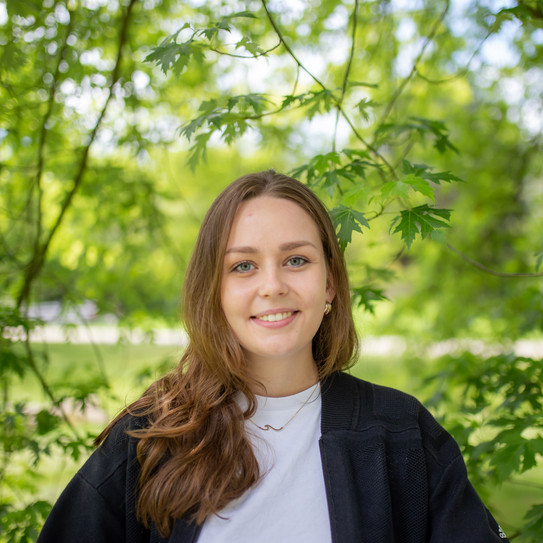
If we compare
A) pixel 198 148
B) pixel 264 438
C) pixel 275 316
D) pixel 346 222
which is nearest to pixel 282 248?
pixel 275 316

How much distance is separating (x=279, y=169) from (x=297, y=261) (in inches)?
40.6

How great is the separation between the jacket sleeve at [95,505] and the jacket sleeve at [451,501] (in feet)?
2.72

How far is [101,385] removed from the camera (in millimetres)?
2551

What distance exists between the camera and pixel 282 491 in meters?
1.47

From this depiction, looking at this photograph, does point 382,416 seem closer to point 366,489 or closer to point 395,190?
point 366,489

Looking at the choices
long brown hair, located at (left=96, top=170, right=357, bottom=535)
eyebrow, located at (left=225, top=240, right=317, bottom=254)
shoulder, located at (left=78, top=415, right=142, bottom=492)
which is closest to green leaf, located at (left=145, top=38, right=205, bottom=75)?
long brown hair, located at (left=96, top=170, right=357, bottom=535)

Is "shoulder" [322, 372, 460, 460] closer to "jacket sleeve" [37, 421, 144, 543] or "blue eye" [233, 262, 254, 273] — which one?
"blue eye" [233, 262, 254, 273]

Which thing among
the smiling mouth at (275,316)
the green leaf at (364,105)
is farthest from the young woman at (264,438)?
the green leaf at (364,105)

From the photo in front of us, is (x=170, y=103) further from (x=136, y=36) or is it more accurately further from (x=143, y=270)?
(x=143, y=270)

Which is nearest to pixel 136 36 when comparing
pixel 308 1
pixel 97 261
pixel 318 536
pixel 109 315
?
pixel 308 1

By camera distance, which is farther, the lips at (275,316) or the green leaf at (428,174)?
the green leaf at (428,174)

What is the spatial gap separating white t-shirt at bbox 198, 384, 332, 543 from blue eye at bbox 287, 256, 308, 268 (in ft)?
1.30

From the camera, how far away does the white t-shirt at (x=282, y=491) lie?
1.42m

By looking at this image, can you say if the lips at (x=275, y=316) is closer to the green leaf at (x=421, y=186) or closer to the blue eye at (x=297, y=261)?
the blue eye at (x=297, y=261)
